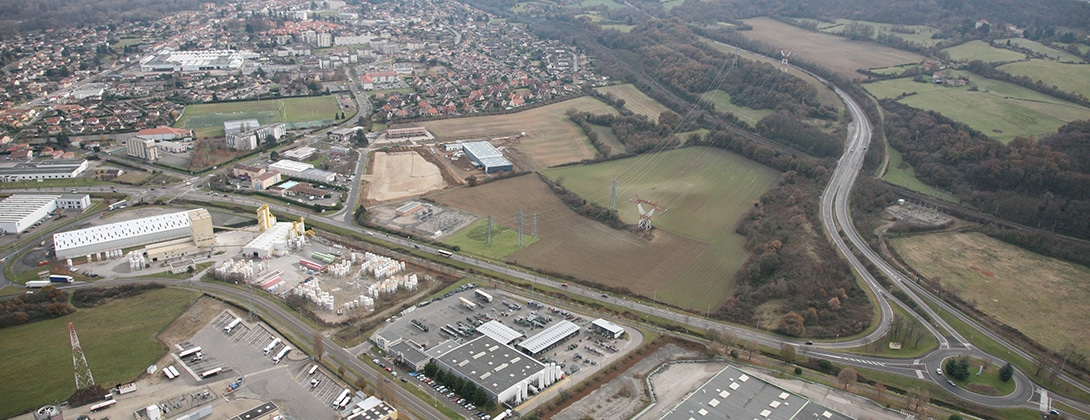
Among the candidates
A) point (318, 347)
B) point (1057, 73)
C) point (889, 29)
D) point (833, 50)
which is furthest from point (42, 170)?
point (889, 29)

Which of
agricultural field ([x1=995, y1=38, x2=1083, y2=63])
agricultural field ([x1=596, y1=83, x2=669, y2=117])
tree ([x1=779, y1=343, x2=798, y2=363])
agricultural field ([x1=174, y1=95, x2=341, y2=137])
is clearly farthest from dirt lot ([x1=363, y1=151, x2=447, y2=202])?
agricultural field ([x1=995, y1=38, x2=1083, y2=63])

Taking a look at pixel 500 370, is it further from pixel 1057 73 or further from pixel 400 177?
pixel 1057 73

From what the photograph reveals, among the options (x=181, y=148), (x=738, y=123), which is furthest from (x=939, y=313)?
(x=181, y=148)

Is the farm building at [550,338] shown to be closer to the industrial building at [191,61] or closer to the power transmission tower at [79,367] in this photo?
the power transmission tower at [79,367]

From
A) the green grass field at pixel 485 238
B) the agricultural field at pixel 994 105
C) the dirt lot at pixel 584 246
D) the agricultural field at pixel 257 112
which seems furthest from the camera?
the agricultural field at pixel 257 112

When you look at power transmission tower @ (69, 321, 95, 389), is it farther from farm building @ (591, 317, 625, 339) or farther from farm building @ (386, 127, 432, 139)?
farm building @ (386, 127, 432, 139)

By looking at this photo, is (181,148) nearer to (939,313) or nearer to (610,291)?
(610,291)

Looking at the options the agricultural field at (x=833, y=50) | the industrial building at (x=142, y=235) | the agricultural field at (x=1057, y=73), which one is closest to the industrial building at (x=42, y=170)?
the industrial building at (x=142, y=235)
